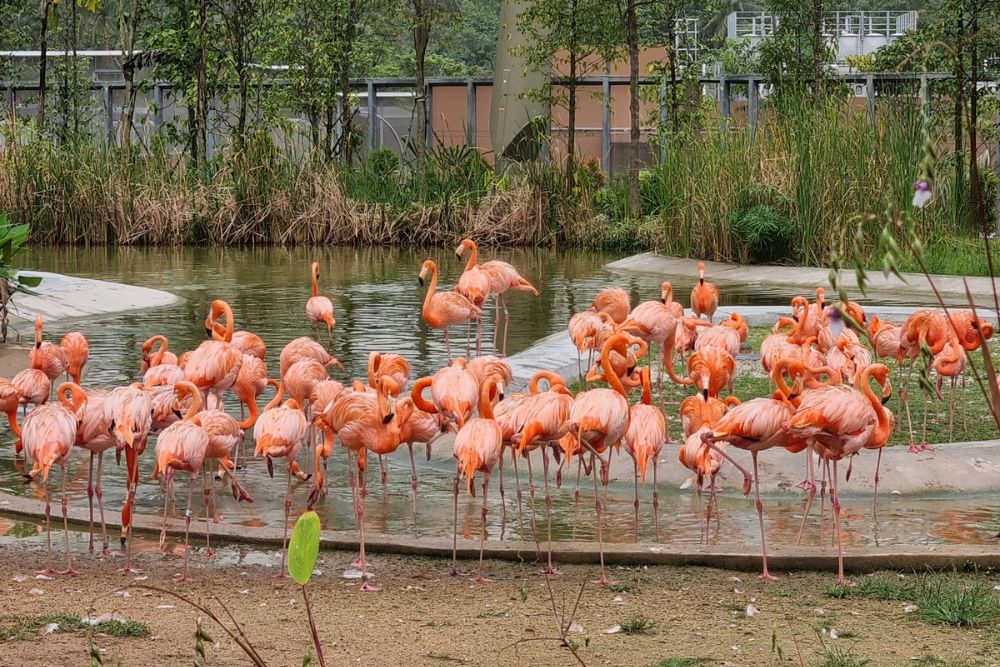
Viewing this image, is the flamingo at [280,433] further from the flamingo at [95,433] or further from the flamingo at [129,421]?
the flamingo at [95,433]

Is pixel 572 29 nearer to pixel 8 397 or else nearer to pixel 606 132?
pixel 606 132

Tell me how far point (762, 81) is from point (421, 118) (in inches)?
253

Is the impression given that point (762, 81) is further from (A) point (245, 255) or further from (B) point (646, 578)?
(B) point (646, 578)

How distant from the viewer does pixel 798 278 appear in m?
16.2

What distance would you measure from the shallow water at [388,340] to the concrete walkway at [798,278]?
0.49 meters

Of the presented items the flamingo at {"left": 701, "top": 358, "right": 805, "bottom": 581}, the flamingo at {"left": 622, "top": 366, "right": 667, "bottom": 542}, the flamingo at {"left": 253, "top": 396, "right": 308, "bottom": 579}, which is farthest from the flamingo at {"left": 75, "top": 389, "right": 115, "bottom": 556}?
the flamingo at {"left": 701, "top": 358, "right": 805, "bottom": 581}

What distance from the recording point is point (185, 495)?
22.4 feet

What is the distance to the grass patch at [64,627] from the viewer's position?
4.34 metres

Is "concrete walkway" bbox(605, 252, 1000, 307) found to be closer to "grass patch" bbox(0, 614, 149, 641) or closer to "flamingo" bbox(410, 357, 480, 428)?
"flamingo" bbox(410, 357, 480, 428)

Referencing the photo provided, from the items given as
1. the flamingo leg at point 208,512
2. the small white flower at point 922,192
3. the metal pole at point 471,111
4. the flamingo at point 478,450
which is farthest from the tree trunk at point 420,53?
the small white flower at point 922,192

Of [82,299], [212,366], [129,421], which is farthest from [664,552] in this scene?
[82,299]

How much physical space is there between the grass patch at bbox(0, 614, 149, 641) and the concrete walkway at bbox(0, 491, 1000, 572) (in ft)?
4.24

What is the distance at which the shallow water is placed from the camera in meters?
6.17

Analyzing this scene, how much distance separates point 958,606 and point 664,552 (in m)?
1.22
